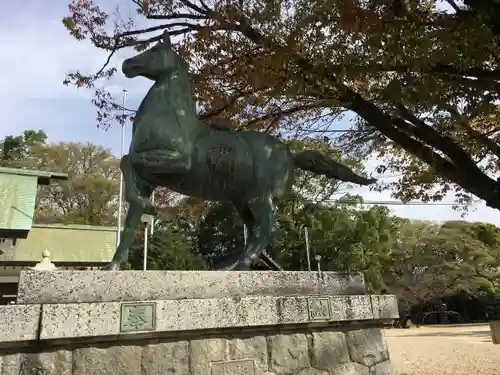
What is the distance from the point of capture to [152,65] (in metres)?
4.18

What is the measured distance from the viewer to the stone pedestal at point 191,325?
2.81 meters

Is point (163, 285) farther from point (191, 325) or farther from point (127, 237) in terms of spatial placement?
point (127, 237)

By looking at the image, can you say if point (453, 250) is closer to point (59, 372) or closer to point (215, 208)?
point (215, 208)

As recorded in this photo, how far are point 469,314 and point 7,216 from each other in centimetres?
2755

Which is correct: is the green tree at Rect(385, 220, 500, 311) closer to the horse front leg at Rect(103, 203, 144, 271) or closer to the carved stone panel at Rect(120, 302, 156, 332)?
the horse front leg at Rect(103, 203, 144, 271)

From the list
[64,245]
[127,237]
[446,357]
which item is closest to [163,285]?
[127,237]

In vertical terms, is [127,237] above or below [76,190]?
below

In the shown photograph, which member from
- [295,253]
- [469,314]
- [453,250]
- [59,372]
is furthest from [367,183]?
[469,314]

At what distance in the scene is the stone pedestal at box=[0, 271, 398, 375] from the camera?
110 inches

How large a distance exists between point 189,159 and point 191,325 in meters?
1.42

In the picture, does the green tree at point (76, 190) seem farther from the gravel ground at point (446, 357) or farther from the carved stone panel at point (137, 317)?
the carved stone panel at point (137, 317)

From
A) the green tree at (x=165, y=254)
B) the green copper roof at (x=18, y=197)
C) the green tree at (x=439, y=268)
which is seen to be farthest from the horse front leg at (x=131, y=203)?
the green tree at (x=439, y=268)

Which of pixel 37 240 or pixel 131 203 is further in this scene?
pixel 37 240

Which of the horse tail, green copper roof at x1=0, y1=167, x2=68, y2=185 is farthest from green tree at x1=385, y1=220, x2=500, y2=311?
the horse tail
